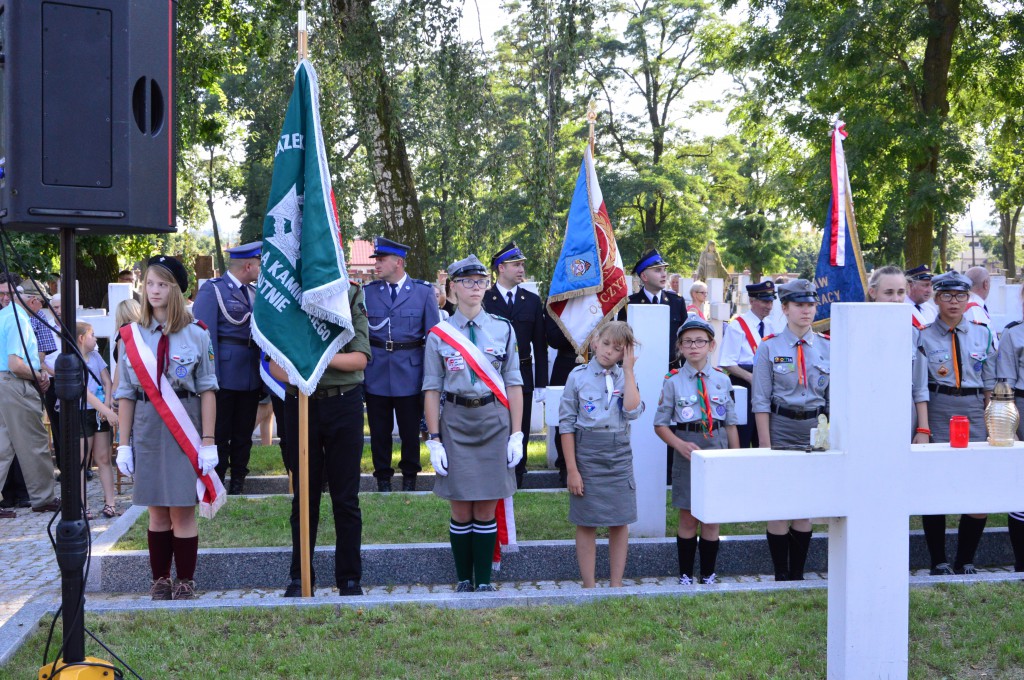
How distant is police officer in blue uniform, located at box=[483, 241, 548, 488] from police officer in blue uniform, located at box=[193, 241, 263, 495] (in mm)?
2111

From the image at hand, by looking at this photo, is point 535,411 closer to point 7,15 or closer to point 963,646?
point 963,646

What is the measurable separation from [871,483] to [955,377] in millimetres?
4133

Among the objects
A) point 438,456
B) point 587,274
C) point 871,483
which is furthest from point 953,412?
point 871,483

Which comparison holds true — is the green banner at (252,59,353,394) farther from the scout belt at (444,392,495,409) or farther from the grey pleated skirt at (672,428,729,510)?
the grey pleated skirt at (672,428,729,510)

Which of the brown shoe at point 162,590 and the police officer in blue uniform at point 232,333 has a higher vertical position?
the police officer in blue uniform at point 232,333

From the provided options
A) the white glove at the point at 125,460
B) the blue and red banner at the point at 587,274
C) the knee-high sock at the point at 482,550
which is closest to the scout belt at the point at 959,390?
the blue and red banner at the point at 587,274

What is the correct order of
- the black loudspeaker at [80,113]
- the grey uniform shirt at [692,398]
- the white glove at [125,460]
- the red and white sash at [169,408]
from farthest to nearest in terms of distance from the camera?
1. the grey uniform shirt at [692,398]
2. the white glove at [125,460]
3. the red and white sash at [169,408]
4. the black loudspeaker at [80,113]

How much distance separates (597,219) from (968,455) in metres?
6.01

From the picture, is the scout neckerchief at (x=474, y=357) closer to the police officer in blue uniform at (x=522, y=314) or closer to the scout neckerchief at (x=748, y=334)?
the police officer in blue uniform at (x=522, y=314)

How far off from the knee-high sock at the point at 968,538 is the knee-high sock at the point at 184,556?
4994 mm

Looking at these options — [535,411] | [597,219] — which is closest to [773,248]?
[535,411]

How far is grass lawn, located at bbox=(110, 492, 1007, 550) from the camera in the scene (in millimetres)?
7449

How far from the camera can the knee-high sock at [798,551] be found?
6887 mm

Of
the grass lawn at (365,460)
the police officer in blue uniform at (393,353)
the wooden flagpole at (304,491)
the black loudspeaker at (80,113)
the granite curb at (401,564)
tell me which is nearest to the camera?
the black loudspeaker at (80,113)
